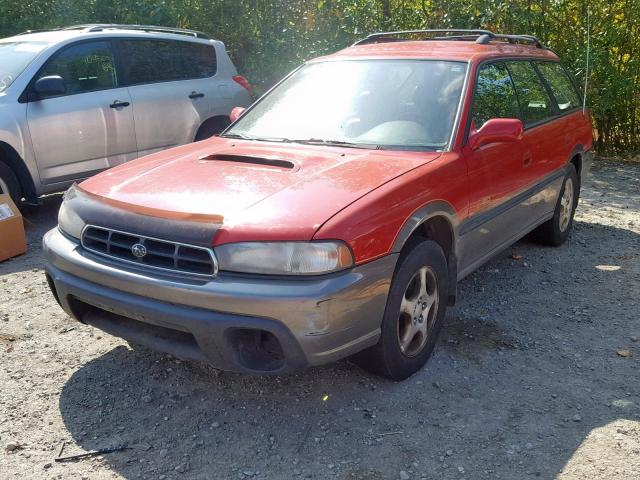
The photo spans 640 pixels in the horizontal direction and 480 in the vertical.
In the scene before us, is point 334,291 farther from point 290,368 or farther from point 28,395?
point 28,395

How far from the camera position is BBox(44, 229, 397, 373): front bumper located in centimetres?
289

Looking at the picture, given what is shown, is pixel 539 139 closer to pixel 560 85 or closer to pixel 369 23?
pixel 560 85

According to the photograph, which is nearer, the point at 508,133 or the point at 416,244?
the point at 416,244

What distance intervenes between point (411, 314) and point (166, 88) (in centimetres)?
481

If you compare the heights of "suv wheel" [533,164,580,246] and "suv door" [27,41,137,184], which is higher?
"suv door" [27,41,137,184]

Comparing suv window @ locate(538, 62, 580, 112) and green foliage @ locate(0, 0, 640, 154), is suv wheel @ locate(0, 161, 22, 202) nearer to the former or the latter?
suv window @ locate(538, 62, 580, 112)

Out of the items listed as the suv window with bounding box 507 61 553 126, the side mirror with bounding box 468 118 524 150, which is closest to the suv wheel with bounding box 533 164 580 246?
the suv window with bounding box 507 61 553 126

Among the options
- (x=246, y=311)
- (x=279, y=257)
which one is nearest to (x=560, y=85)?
(x=279, y=257)

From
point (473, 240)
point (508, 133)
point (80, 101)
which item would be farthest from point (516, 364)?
point (80, 101)

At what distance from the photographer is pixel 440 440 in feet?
10.3

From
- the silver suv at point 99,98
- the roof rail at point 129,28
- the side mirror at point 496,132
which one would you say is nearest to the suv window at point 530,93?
the side mirror at point 496,132

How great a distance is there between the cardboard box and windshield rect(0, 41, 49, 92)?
133 centimetres

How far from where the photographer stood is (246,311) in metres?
2.88

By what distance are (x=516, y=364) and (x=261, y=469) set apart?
1647 millimetres
